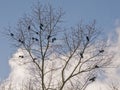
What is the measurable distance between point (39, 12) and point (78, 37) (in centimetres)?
331

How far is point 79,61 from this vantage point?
2350 cm

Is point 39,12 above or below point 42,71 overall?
above

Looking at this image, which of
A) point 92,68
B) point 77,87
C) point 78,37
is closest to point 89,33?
point 78,37

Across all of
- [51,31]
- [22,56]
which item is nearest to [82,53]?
[51,31]

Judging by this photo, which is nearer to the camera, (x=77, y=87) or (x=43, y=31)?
(x=43, y=31)

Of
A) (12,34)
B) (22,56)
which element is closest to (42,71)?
(22,56)

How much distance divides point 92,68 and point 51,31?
3.89m

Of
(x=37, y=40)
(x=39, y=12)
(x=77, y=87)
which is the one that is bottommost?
(x=77, y=87)

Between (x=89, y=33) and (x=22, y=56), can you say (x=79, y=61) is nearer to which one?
(x=89, y=33)

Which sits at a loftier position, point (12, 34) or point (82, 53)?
point (12, 34)

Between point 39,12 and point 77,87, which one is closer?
point 39,12

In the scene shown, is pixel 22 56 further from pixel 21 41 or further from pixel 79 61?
pixel 79 61

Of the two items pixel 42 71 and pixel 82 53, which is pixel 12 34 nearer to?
pixel 42 71

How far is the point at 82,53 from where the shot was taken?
23.5 metres
